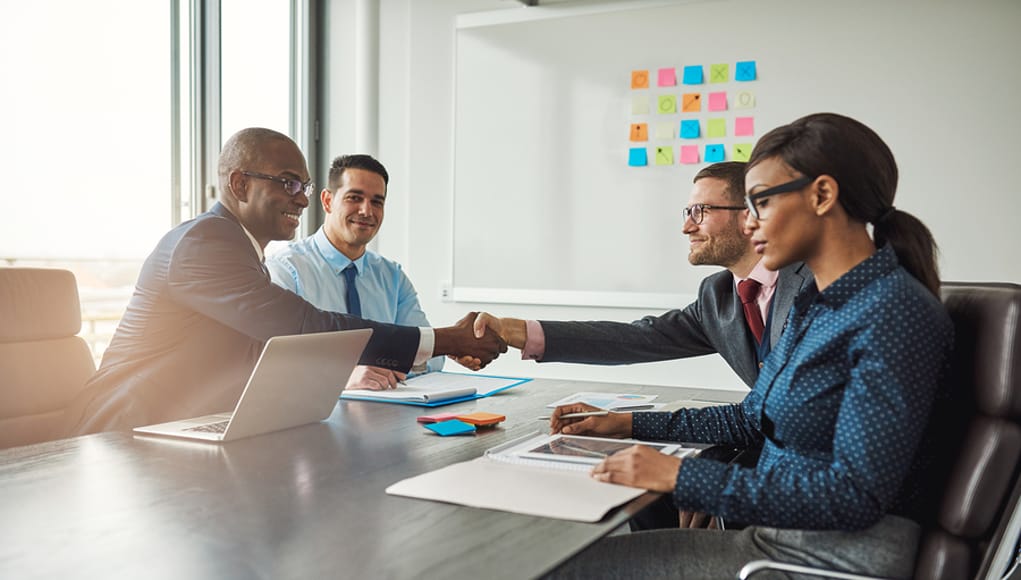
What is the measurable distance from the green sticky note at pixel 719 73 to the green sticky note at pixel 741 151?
11.7 inches

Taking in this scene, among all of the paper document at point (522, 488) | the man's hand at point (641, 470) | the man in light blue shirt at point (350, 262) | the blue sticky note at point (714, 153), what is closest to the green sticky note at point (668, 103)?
the blue sticky note at point (714, 153)

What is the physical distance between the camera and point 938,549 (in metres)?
1.33

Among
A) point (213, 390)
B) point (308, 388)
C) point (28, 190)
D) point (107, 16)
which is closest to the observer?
point (308, 388)

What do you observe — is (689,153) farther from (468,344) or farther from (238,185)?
(238,185)

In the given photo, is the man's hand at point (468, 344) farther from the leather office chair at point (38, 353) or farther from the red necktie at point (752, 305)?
the leather office chair at point (38, 353)

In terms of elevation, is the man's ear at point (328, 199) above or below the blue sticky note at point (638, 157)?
below

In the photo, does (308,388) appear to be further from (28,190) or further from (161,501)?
(28,190)

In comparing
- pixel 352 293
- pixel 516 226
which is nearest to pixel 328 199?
pixel 352 293

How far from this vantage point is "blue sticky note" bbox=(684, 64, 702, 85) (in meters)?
3.95

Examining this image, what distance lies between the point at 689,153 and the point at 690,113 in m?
0.18

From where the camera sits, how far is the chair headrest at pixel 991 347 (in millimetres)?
1312

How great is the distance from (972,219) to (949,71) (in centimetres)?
61

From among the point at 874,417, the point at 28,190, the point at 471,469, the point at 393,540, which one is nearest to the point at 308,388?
the point at 471,469

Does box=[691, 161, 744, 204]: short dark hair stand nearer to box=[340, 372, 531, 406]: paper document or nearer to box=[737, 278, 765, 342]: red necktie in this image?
box=[737, 278, 765, 342]: red necktie
